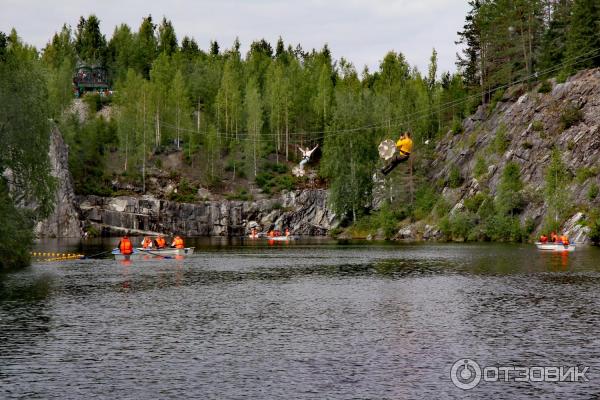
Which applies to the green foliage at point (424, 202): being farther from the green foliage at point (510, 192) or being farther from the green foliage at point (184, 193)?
the green foliage at point (184, 193)

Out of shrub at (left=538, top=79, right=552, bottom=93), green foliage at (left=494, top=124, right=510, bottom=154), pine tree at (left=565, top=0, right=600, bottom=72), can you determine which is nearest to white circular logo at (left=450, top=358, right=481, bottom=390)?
green foliage at (left=494, top=124, right=510, bottom=154)

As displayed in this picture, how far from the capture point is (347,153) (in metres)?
152

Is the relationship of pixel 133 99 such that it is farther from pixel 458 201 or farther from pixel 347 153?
pixel 458 201

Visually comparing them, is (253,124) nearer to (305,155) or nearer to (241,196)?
(305,155)

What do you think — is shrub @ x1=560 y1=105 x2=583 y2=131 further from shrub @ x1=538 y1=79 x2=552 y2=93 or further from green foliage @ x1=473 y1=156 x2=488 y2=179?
green foliage @ x1=473 y1=156 x2=488 y2=179

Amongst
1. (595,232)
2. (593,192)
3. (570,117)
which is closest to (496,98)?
(570,117)

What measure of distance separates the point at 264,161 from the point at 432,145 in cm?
4320

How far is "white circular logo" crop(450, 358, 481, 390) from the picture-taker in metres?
25.0

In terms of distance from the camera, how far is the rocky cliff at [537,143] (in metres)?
113

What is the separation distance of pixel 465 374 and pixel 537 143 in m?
106

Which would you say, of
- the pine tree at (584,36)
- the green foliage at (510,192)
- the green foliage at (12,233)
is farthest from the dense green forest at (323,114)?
the green foliage at (12,233)

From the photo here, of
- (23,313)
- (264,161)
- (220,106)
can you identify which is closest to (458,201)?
(264,161)

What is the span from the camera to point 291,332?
114ft

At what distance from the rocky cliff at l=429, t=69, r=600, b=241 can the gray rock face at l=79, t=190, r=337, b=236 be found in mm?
28974
